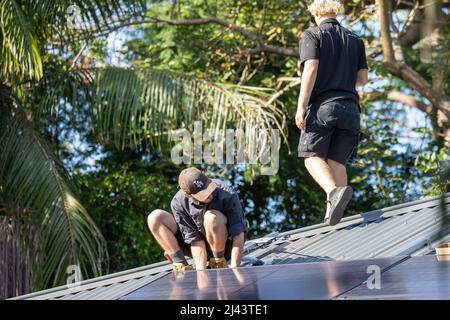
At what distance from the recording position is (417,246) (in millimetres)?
6102

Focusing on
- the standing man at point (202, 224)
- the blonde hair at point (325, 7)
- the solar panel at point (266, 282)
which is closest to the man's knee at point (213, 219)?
the standing man at point (202, 224)

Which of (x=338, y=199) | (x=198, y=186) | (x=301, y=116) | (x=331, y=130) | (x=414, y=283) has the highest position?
(x=301, y=116)

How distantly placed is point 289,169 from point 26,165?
449 centimetres

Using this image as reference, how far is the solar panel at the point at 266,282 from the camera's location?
445 centimetres

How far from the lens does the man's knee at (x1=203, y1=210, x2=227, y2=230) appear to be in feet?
21.1

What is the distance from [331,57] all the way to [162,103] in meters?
4.85

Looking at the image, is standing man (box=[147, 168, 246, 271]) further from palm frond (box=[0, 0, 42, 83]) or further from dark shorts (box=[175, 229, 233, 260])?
palm frond (box=[0, 0, 42, 83])

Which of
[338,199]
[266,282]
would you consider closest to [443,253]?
[266,282]

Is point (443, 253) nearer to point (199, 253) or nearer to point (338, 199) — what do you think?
point (338, 199)

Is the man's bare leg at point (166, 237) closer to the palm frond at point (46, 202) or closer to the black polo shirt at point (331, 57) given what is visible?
the black polo shirt at point (331, 57)

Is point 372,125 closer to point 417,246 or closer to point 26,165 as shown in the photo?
point 26,165

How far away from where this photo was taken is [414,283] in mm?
4395

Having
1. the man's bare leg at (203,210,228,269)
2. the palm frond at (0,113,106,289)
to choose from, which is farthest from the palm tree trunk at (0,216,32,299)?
the man's bare leg at (203,210,228,269)
